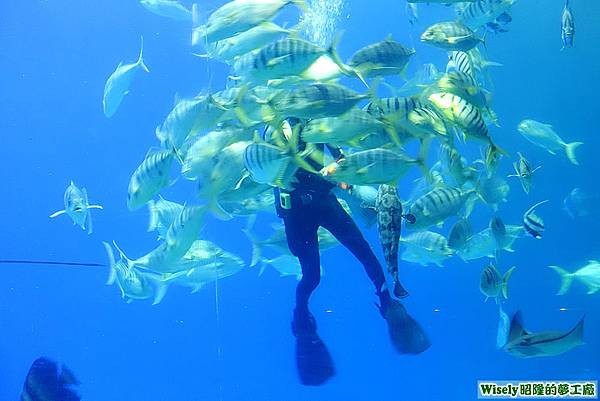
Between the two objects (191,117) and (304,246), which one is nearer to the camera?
(191,117)

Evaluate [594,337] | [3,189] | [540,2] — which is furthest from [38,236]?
[540,2]

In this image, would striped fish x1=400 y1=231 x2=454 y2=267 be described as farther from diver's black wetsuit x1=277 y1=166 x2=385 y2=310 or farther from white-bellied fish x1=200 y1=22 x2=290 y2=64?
white-bellied fish x1=200 y1=22 x2=290 y2=64

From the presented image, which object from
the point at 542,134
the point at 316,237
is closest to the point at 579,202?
the point at 542,134

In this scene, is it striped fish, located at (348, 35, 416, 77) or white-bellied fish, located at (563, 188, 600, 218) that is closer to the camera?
striped fish, located at (348, 35, 416, 77)

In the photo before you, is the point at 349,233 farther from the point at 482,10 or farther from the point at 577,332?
the point at 482,10

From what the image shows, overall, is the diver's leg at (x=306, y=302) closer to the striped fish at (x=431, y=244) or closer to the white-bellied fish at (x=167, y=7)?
the striped fish at (x=431, y=244)

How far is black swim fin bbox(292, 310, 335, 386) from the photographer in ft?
14.4

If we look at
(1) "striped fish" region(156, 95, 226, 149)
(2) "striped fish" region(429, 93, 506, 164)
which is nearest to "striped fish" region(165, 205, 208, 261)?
(1) "striped fish" region(156, 95, 226, 149)

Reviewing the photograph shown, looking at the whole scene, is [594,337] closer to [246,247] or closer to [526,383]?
[526,383]

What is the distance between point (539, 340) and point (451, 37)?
2.04m

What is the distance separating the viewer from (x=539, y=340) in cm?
322

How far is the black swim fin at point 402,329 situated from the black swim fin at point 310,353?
700mm

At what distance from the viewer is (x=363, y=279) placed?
11.7 meters

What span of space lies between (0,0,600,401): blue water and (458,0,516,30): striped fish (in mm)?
4241
